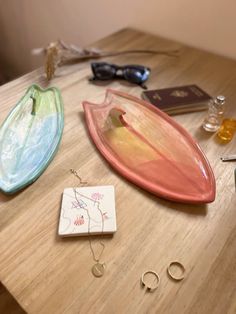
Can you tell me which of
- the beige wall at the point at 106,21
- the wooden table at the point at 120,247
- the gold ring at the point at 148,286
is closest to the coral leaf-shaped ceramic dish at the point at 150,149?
the wooden table at the point at 120,247

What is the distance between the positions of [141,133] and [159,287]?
1.08 ft

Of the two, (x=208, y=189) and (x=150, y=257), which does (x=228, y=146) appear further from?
(x=150, y=257)

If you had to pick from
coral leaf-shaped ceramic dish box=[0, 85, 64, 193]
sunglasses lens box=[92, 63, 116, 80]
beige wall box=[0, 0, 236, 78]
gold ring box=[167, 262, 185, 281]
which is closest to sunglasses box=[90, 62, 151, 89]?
sunglasses lens box=[92, 63, 116, 80]

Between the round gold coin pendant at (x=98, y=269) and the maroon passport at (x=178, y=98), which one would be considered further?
the maroon passport at (x=178, y=98)

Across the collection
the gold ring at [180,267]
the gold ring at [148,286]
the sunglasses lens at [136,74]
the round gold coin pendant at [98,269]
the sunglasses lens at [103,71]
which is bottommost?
the gold ring at [180,267]

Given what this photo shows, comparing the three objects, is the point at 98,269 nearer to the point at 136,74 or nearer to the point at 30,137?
the point at 30,137

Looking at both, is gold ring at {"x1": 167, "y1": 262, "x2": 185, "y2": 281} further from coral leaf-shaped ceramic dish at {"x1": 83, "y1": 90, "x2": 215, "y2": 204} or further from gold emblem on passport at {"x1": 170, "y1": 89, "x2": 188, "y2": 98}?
gold emblem on passport at {"x1": 170, "y1": 89, "x2": 188, "y2": 98}

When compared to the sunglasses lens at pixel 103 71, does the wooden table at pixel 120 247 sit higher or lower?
lower

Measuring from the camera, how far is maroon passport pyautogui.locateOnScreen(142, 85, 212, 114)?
2.37ft

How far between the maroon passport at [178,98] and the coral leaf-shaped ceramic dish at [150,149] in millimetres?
30

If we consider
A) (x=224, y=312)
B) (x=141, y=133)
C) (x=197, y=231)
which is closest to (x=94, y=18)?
(x=141, y=133)

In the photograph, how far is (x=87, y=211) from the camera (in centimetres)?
49

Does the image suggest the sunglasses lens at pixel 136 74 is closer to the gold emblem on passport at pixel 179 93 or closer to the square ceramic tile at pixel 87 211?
the gold emblem on passport at pixel 179 93

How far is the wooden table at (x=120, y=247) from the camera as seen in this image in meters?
0.39
